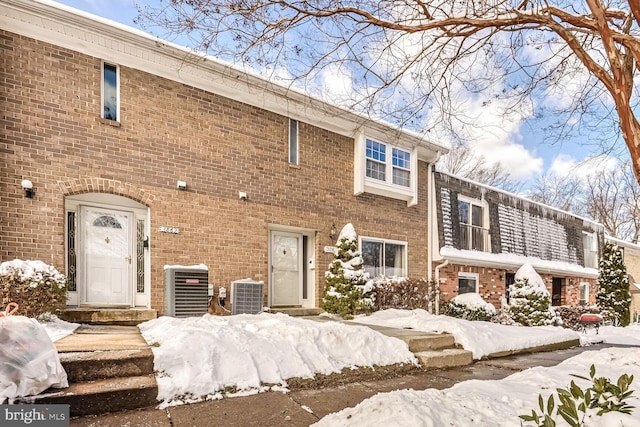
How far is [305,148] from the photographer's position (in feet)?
30.9

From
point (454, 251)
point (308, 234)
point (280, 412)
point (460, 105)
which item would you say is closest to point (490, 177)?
point (454, 251)

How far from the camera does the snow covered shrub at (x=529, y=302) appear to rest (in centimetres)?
1043

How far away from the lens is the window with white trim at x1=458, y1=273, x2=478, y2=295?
12673 millimetres

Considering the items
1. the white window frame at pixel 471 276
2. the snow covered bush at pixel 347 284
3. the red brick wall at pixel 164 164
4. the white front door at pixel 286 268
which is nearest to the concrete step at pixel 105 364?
the red brick wall at pixel 164 164

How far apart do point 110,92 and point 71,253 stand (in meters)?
3.07

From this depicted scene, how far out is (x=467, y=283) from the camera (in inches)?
510

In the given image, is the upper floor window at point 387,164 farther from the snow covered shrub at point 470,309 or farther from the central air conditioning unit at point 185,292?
the central air conditioning unit at point 185,292

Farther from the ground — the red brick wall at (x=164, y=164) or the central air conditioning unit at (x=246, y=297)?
the red brick wall at (x=164, y=164)

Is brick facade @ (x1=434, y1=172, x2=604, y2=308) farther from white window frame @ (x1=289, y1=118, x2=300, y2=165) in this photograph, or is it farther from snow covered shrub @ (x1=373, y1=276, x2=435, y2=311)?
white window frame @ (x1=289, y1=118, x2=300, y2=165)

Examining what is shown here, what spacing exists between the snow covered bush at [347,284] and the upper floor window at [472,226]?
17.9 feet

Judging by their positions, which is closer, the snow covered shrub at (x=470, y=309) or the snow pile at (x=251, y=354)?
the snow pile at (x=251, y=354)

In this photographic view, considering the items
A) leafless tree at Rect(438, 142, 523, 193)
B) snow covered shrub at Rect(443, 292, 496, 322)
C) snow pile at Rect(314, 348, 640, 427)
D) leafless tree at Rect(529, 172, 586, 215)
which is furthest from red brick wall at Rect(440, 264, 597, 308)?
leafless tree at Rect(529, 172, 586, 215)

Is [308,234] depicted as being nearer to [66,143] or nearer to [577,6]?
[66,143]

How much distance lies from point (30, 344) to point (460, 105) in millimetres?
5881
